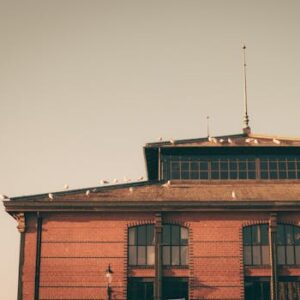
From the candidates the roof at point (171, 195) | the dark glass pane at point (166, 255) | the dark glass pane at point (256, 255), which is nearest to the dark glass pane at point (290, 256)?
the dark glass pane at point (256, 255)

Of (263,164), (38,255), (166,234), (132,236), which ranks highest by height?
(263,164)

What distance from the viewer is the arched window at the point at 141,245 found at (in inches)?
1233

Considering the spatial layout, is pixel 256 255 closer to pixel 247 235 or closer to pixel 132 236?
pixel 247 235

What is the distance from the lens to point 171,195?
32750 millimetres

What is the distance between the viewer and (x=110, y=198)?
32156mm

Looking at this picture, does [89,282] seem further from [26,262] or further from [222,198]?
[222,198]

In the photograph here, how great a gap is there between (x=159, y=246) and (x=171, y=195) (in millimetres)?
3068

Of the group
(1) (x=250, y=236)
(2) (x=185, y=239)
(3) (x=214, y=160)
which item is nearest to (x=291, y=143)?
(3) (x=214, y=160)

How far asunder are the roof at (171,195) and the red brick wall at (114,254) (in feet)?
2.66

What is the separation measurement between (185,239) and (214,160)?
5988 millimetres

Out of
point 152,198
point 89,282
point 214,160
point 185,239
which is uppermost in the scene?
point 214,160

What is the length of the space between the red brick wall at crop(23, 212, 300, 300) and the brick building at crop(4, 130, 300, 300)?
2.0 inches

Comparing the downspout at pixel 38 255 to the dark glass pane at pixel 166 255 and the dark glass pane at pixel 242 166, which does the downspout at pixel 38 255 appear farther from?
the dark glass pane at pixel 242 166

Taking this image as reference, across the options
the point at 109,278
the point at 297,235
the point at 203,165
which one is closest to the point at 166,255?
the point at 109,278
